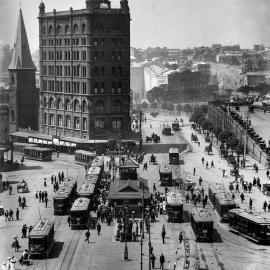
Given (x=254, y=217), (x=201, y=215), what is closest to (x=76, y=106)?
(x=201, y=215)

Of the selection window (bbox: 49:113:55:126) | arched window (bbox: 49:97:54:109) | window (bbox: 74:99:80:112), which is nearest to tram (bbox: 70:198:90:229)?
window (bbox: 74:99:80:112)

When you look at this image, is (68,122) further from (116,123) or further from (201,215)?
(201,215)

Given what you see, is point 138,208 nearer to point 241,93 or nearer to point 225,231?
point 225,231

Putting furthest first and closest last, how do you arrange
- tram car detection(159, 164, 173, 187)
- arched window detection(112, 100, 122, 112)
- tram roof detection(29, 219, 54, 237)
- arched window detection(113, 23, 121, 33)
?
1. arched window detection(112, 100, 122, 112)
2. arched window detection(113, 23, 121, 33)
3. tram car detection(159, 164, 173, 187)
4. tram roof detection(29, 219, 54, 237)

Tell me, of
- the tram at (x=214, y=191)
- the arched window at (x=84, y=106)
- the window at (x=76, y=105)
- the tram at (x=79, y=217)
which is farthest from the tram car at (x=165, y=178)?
the window at (x=76, y=105)

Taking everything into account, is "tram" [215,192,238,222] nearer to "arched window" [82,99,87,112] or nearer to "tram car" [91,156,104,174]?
"tram car" [91,156,104,174]

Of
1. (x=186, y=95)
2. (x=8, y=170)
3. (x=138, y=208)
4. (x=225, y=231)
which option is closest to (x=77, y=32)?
(x=8, y=170)

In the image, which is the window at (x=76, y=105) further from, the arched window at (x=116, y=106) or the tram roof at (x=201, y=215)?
the tram roof at (x=201, y=215)
